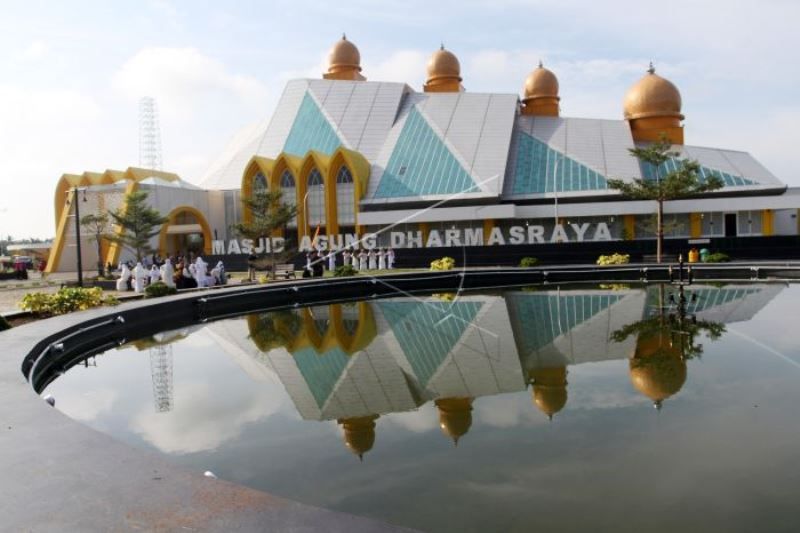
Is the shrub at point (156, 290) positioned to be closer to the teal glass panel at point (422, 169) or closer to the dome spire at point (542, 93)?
the teal glass panel at point (422, 169)

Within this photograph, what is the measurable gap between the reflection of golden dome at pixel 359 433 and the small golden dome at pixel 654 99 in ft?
126

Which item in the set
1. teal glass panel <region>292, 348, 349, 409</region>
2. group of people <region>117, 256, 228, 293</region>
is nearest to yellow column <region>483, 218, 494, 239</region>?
group of people <region>117, 256, 228, 293</region>

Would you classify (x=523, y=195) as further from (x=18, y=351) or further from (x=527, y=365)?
(x=18, y=351)

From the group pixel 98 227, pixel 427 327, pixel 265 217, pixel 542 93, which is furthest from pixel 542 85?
pixel 427 327

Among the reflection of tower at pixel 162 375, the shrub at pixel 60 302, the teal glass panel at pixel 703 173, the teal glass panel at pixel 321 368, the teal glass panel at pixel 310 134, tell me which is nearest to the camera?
the reflection of tower at pixel 162 375

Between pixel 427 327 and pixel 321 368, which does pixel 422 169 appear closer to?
pixel 427 327

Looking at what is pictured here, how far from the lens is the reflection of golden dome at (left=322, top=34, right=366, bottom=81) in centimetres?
4866

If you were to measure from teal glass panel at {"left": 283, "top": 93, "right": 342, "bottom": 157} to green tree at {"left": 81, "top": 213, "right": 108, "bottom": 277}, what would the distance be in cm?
1155

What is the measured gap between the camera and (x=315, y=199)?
4003cm

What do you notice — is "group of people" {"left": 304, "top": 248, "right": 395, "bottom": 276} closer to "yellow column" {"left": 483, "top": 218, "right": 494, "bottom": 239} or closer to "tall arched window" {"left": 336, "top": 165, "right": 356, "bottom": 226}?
"yellow column" {"left": 483, "top": 218, "right": 494, "bottom": 239}

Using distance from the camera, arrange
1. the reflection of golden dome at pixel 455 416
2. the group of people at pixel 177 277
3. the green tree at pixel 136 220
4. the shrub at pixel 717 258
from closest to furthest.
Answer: the reflection of golden dome at pixel 455 416
the group of people at pixel 177 277
the shrub at pixel 717 258
the green tree at pixel 136 220

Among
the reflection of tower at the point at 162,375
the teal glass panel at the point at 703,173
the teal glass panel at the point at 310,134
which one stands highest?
the teal glass panel at the point at 310,134

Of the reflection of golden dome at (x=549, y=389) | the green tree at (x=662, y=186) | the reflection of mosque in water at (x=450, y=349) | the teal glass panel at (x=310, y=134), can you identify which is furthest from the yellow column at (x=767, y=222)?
the reflection of golden dome at (x=549, y=389)

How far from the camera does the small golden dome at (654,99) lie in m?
40.9
